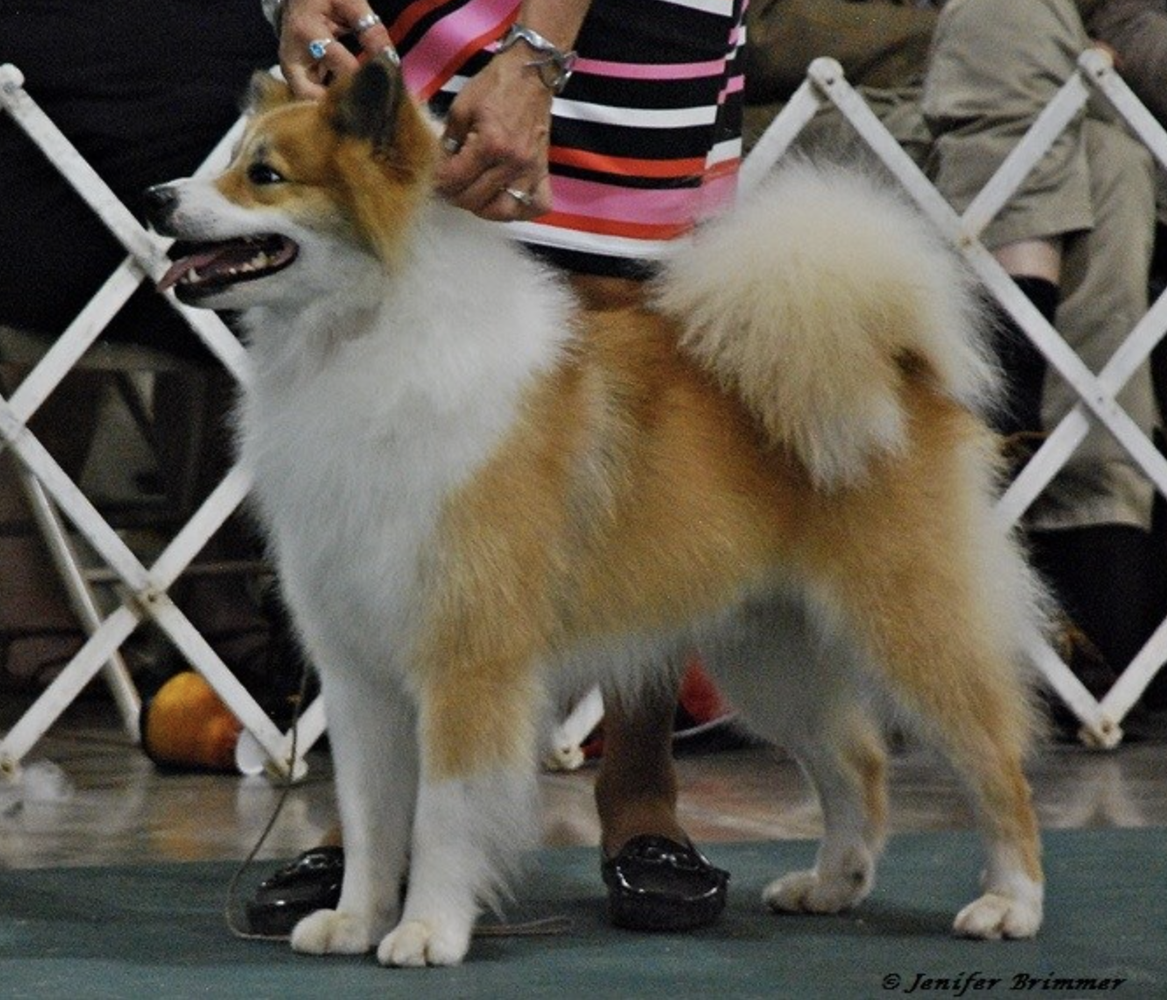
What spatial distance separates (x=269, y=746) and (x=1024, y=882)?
1572 mm

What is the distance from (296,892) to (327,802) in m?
0.95

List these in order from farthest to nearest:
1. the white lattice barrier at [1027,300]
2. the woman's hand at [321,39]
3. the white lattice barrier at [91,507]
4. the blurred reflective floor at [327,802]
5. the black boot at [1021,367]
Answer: the black boot at [1021,367], the white lattice barrier at [1027,300], the white lattice barrier at [91,507], the blurred reflective floor at [327,802], the woman's hand at [321,39]

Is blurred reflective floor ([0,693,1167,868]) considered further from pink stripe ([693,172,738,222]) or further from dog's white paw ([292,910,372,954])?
pink stripe ([693,172,738,222])

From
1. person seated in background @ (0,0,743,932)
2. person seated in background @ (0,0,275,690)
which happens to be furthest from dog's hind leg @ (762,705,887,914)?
person seated in background @ (0,0,275,690)

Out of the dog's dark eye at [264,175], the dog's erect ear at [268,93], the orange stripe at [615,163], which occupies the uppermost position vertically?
the dog's erect ear at [268,93]

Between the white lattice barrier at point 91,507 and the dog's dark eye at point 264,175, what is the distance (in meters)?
1.30

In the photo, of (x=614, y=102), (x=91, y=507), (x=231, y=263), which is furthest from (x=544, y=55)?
(x=91, y=507)

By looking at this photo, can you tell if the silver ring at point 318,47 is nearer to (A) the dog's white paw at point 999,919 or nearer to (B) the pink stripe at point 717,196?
(B) the pink stripe at point 717,196

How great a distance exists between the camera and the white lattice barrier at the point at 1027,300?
3.47m

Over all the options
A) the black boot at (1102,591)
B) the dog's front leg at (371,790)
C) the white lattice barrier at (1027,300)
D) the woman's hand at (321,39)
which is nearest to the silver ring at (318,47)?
the woman's hand at (321,39)

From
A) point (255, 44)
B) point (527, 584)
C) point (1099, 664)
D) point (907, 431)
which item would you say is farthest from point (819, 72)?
point (527, 584)

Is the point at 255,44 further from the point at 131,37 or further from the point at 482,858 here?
the point at 482,858

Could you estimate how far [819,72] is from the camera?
3.46 metres

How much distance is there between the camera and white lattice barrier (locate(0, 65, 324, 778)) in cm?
326
